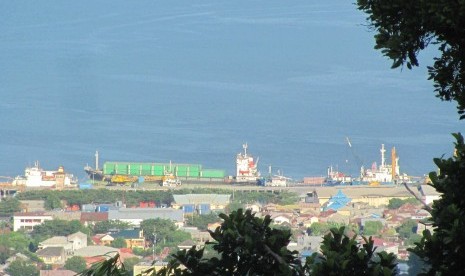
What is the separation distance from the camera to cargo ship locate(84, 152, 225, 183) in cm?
3143

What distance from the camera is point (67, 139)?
37125 mm

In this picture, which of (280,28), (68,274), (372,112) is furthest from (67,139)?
(280,28)

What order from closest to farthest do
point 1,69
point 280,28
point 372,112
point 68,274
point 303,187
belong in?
point 68,274, point 303,187, point 372,112, point 1,69, point 280,28

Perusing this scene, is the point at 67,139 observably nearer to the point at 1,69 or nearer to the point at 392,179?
the point at 392,179

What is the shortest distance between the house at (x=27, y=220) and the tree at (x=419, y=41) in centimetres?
2051

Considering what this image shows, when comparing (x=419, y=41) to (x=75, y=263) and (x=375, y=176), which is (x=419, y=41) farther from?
(x=375, y=176)

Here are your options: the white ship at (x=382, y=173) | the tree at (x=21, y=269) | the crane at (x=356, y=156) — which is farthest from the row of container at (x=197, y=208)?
the tree at (x=21, y=269)

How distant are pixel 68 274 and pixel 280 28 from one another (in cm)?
4274

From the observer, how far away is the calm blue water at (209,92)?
35.4m

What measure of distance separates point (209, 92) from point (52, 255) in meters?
24.8

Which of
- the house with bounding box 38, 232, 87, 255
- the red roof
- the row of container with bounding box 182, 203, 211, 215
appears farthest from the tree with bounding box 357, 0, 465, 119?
the row of container with bounding box 182, 203, 211, 215

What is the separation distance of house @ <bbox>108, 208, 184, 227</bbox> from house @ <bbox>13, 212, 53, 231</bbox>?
40.2 inches

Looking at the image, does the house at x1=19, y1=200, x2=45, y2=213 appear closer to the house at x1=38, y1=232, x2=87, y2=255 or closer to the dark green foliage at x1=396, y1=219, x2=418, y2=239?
the house at x1=38, y1=232, x2=87, y2=255

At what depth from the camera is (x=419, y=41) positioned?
4027 millimetres
